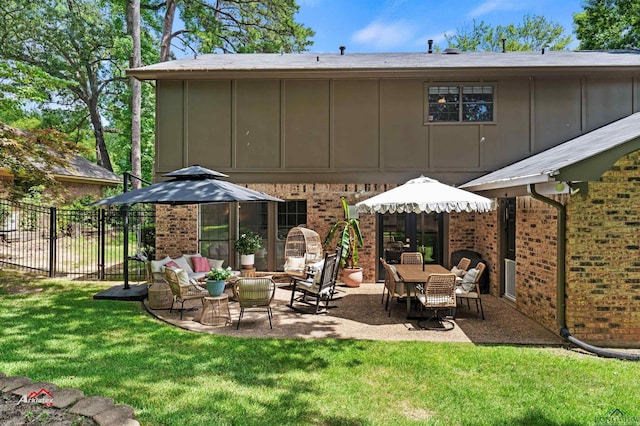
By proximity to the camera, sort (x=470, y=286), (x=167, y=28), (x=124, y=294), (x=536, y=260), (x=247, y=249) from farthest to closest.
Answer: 1. (x=167, y=28)
2. (x=247, y=249)
3. (x=124, y=294)
4. (x=470, y=286)
5. (x=536, y=260)

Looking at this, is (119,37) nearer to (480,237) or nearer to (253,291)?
(253,291)

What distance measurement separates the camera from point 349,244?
9422 millimetres

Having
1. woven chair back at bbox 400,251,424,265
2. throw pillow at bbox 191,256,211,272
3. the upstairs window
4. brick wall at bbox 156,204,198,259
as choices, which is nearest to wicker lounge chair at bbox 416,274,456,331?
woven chair back at bbox 400,251,424,265

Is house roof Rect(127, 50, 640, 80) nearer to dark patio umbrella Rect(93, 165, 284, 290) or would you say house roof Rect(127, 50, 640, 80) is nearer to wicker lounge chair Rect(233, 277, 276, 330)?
dark patio umbrella Rect(93, 165, 284, 290)

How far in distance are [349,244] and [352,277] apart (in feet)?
2.92

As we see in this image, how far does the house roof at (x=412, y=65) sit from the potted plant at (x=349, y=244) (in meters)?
3.89

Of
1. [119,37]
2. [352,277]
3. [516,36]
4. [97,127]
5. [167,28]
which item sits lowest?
[352,277]

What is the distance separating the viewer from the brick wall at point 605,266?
5438mm

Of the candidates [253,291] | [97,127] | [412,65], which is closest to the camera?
[253,291]

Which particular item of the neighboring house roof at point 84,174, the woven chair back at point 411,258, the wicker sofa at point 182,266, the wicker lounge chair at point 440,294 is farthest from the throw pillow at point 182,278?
the neighboring house roof at point 84,174

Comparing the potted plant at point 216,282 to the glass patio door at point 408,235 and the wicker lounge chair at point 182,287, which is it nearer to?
the wicker lounge chair at point 182,287

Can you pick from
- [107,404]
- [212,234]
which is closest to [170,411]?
[107,404]

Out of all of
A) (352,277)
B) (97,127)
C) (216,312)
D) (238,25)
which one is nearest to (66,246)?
(216,312)

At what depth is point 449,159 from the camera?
9.79 meters
